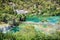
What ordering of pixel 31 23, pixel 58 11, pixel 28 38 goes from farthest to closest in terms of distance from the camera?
pixel 58 11 → pixel 31 23 → pixel 28 38

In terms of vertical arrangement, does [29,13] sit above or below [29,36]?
above

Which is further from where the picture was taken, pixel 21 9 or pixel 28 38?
pixel 21 9

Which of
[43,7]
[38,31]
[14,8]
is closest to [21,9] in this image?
[14,8]

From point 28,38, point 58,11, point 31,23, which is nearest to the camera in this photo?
point 28,38

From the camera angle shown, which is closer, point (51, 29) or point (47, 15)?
point (51, 29)

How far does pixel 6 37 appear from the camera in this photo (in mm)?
4293

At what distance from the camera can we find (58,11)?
195 inches

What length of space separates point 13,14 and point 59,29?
1.05 m

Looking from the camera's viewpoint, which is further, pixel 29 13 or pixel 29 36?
pixel 29 13

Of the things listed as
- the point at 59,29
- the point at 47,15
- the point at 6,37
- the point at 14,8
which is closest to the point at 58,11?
the point at 47,15

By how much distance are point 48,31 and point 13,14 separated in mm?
908

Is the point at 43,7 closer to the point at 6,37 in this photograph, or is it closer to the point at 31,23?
the point at 31,23

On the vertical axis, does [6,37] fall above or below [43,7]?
below

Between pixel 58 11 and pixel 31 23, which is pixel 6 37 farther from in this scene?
pixel 58 11
